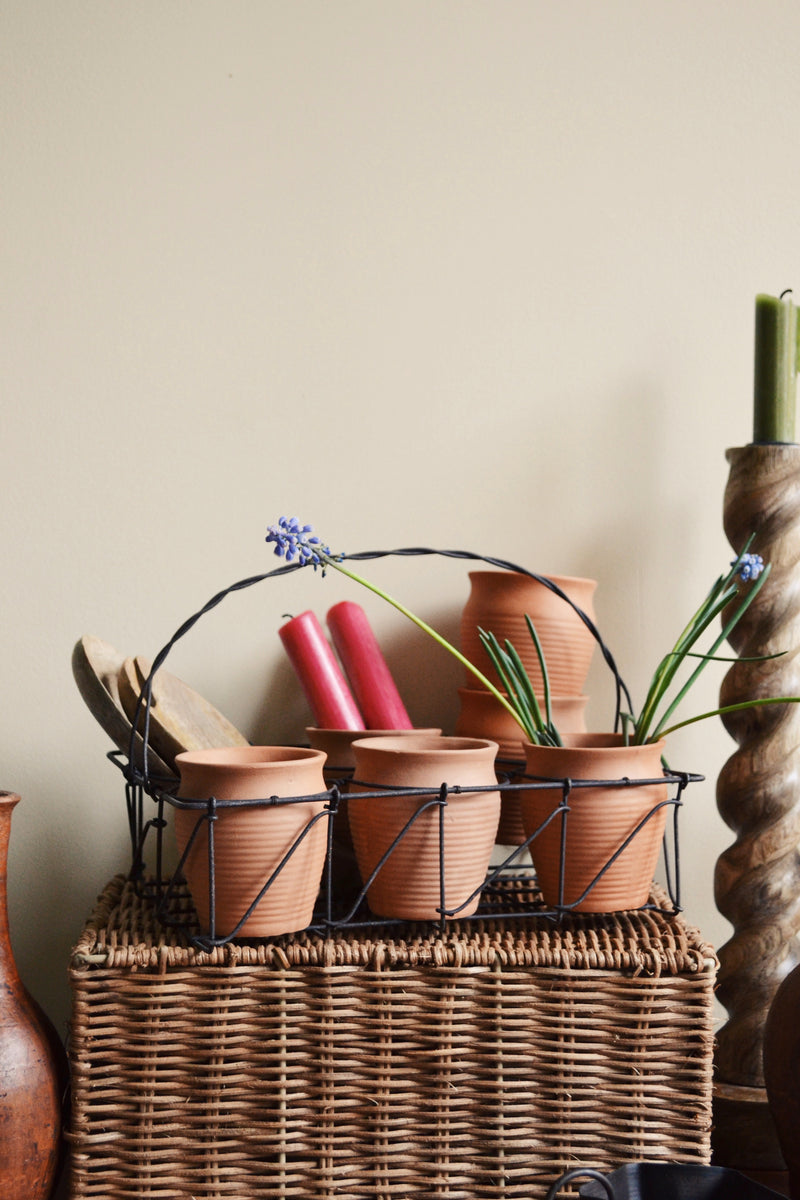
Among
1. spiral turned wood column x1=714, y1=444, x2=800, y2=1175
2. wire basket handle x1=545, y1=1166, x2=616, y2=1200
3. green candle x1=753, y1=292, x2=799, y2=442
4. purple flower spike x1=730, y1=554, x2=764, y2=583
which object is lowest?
wire basket handle x1=545, y1=1166, x2=616, y2=1200

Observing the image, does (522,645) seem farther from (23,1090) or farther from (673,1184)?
(23,1090)

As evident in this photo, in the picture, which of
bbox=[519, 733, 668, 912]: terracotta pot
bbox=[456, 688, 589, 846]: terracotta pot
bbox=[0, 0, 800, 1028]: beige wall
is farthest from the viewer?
bbox=[0, 0, 800, 1028]: beige wall

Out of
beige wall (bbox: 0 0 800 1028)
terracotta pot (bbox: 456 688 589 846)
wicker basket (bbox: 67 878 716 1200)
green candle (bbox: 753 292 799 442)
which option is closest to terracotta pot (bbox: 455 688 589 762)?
terracotta pot (bbox: 456 688 589 846)

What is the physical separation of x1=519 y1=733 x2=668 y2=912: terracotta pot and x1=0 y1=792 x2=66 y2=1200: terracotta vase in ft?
1.40

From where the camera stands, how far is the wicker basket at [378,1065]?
71 centimetres

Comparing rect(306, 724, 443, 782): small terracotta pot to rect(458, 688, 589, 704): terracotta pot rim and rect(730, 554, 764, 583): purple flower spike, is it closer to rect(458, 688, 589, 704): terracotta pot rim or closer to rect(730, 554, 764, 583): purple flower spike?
rect(458, 688, 589, 704): terracotta pot rim

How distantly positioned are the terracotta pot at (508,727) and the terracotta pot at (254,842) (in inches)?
9.2

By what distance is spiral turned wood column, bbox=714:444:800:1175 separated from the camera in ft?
3.09

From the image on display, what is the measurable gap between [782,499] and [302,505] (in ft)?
1.59

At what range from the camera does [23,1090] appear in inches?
29.6

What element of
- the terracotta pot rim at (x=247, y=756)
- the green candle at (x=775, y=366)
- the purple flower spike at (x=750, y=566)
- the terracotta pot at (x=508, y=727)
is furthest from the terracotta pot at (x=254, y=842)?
the green candle at (x=775, y=366)

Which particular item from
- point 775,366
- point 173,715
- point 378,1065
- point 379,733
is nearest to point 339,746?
point 379,733

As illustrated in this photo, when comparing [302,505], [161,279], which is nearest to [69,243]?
[161,279]

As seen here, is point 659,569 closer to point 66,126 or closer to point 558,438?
point 558,438
